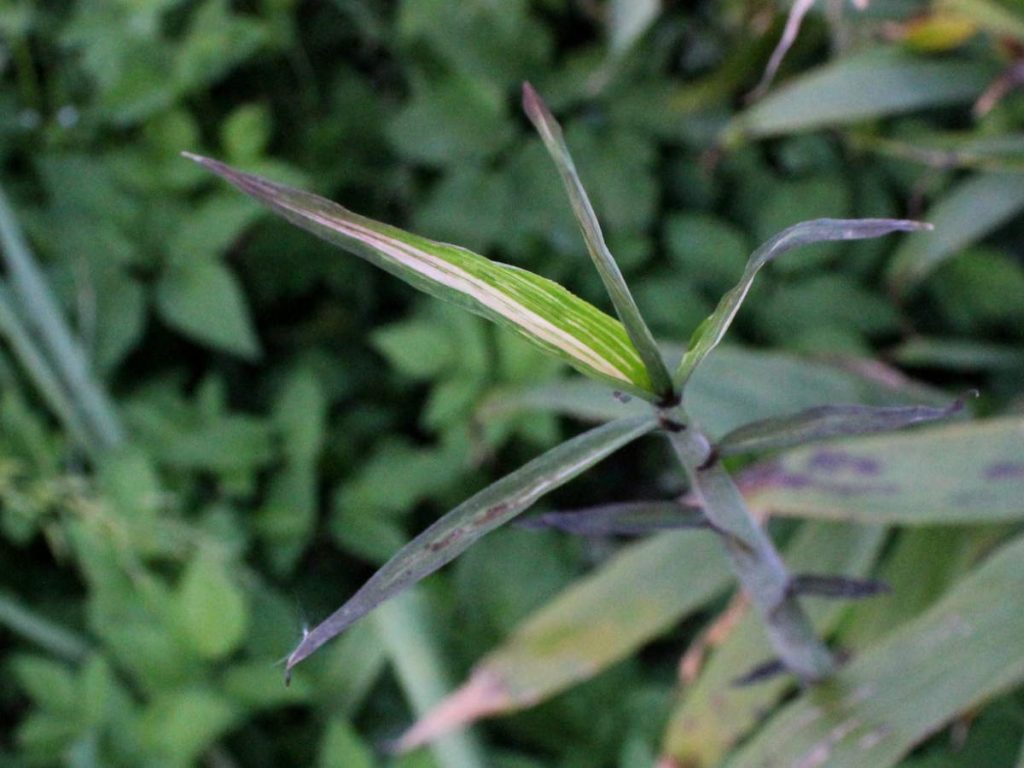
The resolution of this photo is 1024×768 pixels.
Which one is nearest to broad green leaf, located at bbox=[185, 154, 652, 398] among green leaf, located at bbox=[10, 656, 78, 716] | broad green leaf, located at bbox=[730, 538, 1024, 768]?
broad green leaf, located at bbox=[730, 538, 1024, 768]

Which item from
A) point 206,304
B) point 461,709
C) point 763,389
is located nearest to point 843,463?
point 763,389

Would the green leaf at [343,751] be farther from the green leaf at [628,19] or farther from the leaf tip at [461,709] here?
the green leaf at [628,19]

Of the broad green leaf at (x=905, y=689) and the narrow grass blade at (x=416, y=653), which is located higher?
the broad green leaf at (x=905, y=689)

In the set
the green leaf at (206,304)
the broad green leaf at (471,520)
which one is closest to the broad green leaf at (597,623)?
the green leaf at (206,304)

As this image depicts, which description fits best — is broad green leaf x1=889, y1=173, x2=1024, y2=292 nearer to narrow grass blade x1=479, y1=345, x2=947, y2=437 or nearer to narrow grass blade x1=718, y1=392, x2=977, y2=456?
narrow grass blade x1=479, y1=345, x2=947, y2=437

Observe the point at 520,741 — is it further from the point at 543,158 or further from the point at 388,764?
the point at 543,158

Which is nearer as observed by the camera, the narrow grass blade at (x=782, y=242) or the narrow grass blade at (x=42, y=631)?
the narrow grass blade at (x=782, y=242)

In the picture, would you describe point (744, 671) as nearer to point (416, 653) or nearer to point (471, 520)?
point (416, 653)
